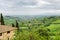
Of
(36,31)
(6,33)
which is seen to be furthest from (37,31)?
(6,33)

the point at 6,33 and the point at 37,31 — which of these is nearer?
the point at 6,33

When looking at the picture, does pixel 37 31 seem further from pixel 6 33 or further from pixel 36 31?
pixel 6 33

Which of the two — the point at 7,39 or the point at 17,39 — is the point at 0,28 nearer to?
the point at 7,39

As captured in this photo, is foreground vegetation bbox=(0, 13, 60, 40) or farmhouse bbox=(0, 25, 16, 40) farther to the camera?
farmhouse bbox=(0, 25, 16, 40)

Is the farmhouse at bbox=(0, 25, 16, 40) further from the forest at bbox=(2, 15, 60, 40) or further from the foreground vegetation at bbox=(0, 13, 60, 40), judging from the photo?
the foreground vegetation at bbox=(0, 13, 60, 40)

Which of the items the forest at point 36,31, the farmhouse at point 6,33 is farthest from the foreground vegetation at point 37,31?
the farmhouse at point 6,33

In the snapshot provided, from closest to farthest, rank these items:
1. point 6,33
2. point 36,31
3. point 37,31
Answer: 1. point 6,33
2. point 36,31
3. point 37,31

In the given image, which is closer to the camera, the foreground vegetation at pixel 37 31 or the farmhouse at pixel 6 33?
the foreground vegetation at pixel 37 31

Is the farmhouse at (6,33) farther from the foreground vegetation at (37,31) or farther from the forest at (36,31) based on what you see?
the foreground vegetation at (37,31)

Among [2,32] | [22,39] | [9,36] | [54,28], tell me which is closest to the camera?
[22,39]

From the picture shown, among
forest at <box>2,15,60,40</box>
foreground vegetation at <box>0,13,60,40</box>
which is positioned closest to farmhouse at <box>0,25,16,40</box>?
forest at <box>2,15,60,40</box>

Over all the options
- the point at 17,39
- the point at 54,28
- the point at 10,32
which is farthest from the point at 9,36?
the point at 54,28
